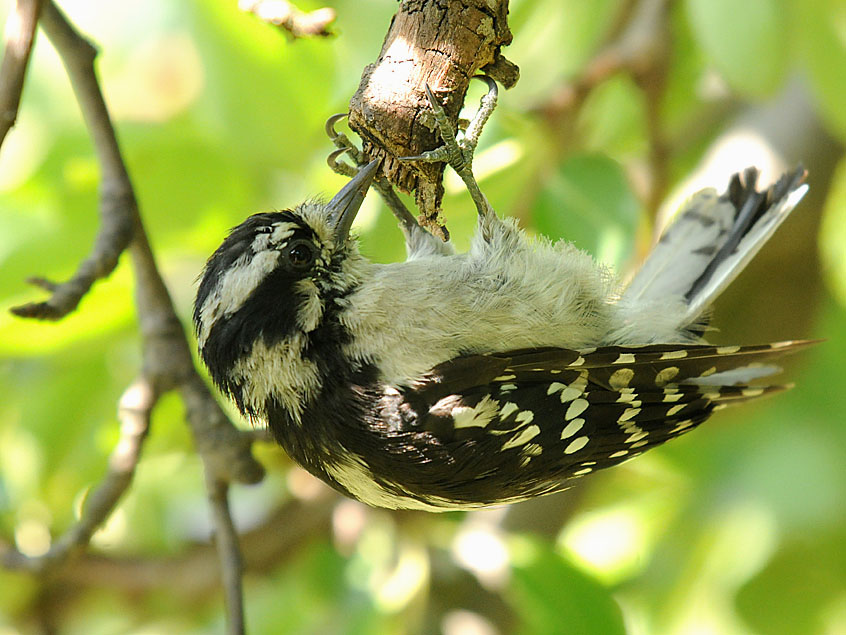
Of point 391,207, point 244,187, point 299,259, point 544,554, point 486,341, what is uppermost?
point 244,187

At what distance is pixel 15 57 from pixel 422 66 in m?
0.61

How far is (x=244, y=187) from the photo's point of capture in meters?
1.99

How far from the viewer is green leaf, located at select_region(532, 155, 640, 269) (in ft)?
5.85

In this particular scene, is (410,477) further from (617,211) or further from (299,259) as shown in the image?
(617,211)

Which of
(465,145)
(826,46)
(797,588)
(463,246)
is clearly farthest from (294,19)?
(797,588)

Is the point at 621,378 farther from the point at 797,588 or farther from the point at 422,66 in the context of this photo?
the point at 797,588

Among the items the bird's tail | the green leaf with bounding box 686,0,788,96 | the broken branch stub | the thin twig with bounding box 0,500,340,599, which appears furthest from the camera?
the thin twig with bounding box 0,500,340,599

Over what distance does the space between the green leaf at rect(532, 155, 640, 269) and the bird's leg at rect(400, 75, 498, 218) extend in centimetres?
20

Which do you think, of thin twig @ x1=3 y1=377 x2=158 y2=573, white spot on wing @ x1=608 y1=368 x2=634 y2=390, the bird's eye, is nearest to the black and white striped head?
the bird's eye

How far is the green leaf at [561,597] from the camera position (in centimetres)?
179

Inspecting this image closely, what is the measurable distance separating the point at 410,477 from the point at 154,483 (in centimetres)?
123

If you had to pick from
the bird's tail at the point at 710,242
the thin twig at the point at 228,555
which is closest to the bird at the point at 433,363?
the thin twig at the point at 228,555

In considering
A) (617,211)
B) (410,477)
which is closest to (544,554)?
(410,477)

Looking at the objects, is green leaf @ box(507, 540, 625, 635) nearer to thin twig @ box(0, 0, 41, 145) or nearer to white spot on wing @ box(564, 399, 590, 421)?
white spot on wing @ box(564, 399, 590, 421)
